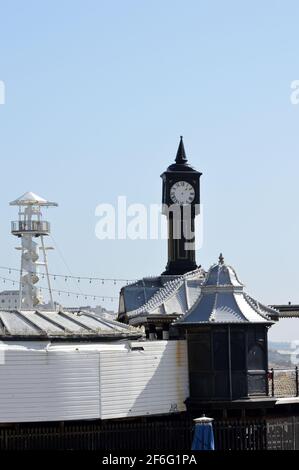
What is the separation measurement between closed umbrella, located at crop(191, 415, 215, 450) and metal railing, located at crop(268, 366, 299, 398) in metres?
7.50

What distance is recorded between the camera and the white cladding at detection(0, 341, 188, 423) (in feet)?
130

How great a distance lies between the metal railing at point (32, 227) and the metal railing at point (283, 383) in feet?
97.5

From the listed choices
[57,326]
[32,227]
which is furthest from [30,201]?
[57,326]

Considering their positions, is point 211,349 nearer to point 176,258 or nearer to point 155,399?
point 155,399

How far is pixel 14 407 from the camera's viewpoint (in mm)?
39375

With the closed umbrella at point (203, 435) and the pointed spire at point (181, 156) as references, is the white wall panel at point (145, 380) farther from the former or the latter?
the pointed spire at point (181, 156)

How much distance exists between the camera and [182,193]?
191ft

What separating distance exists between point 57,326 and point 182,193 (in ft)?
55.8

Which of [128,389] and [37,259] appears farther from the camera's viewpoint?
[37,259]

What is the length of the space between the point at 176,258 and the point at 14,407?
20337 mm

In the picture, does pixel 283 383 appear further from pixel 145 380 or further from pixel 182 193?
pixel 182 193

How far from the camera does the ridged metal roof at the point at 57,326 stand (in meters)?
40.9
